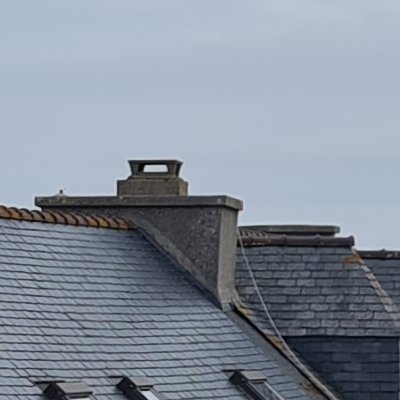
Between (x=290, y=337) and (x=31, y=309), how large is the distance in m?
5.46

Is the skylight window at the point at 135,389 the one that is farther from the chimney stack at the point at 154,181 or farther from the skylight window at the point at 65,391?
the chimney stack at the point at 154,181

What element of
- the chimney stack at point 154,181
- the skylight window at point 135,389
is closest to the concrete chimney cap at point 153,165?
the chimney stack at point 154,181

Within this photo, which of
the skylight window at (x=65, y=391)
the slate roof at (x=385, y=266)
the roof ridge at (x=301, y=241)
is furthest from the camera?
the slate roof at (x=385, y=266)

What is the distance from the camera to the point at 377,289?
21250 mm

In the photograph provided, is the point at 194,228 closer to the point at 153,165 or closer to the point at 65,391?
the point at 153,165

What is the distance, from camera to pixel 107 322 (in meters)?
17.4

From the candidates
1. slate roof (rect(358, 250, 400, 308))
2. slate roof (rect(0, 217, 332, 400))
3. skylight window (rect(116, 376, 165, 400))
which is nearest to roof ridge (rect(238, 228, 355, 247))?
slate roof (rect(358, 250, 400, 308))

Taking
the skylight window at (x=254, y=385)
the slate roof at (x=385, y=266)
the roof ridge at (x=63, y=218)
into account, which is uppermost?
the slate roof at (x=385, y=266)

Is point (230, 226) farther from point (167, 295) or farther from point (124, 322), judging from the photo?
point (124, 322)

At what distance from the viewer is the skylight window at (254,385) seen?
18203 millimetres

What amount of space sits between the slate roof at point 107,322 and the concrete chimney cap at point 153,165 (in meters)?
1.66

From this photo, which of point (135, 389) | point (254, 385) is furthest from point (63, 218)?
point (135, 389)

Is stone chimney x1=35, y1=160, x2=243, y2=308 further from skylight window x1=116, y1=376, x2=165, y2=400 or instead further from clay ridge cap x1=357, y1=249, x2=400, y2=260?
skylight window x1=116, y1=376, x2=165, y2=400

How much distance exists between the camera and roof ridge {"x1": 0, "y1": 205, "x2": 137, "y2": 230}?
18203mm
